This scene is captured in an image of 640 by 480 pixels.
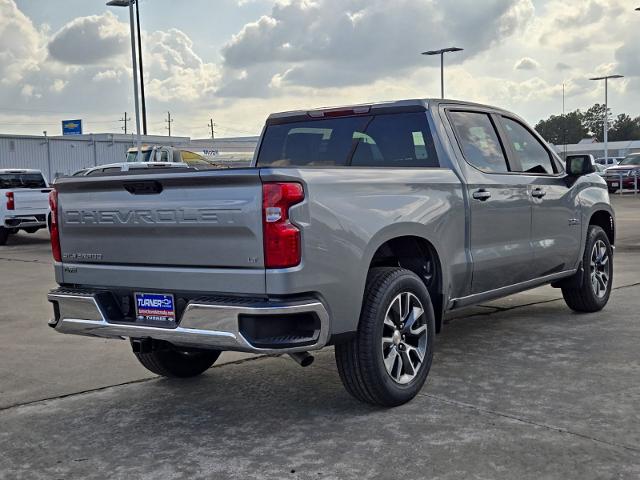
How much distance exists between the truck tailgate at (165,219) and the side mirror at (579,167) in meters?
3.81

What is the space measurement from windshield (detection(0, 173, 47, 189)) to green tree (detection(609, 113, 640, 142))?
403ft

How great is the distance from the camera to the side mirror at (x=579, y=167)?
22.4 ft

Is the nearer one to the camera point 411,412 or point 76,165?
point 411,412

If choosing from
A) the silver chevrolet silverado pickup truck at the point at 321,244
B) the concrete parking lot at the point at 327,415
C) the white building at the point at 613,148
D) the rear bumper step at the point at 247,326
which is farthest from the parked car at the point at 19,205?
the white building at the point at 613,148

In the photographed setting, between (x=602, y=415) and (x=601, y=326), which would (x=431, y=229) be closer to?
(x=602, y=415)

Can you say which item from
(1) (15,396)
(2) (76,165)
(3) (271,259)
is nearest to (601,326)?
(3) (271,259)

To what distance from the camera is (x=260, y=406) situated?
4.83 metres

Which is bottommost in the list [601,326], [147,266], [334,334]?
[601,326]

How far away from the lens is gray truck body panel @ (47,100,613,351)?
13.2 ft

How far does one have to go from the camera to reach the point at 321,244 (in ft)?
13.5

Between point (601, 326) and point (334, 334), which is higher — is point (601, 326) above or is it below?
below

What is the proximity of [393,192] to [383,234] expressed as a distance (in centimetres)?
30

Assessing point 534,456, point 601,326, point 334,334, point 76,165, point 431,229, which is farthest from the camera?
point 76,165

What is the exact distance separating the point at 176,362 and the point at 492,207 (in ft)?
8.13
